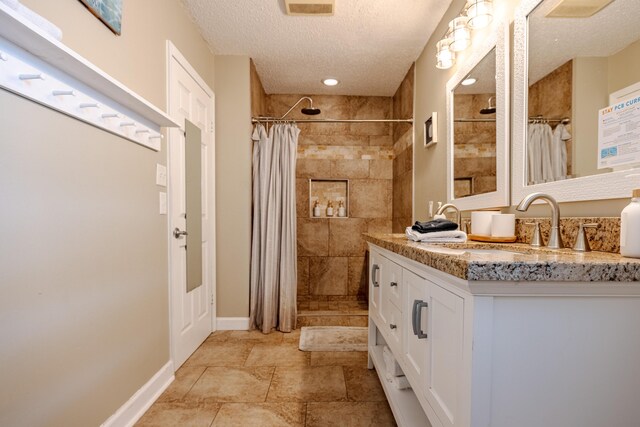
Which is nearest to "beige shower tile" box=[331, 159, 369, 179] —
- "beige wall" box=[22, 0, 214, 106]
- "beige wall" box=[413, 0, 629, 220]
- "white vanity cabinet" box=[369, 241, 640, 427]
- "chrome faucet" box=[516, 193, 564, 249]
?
"beige wall" box=[413, 0, 629, 220]

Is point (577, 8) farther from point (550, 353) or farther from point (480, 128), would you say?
point (550, 353)

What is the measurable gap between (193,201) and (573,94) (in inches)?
85.0

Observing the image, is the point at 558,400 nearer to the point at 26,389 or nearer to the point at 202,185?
the point at 26,389

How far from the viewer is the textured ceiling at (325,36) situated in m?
2.08

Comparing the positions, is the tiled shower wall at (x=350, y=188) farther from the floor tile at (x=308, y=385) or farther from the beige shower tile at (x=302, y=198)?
the floor tile at (x=308, y=385)

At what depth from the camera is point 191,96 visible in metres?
2.22

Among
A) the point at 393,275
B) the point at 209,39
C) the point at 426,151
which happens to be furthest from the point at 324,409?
the point at 209,39

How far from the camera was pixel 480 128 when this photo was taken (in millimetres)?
1692

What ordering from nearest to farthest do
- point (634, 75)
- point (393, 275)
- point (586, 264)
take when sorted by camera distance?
point (586, 264) → point (634, 75) → point (393, 275)

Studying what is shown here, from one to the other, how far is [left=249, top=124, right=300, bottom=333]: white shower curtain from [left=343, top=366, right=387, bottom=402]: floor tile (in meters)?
0.90

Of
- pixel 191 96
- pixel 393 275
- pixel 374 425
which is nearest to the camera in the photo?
pixel 393 275

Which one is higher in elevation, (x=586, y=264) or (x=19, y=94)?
(x=19, y=94)

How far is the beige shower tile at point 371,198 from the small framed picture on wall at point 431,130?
1.32 m

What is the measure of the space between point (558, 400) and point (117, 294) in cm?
160
